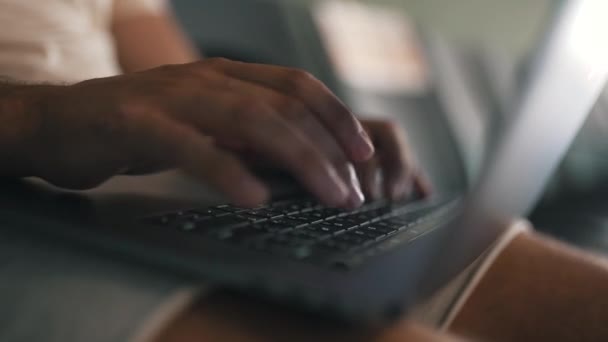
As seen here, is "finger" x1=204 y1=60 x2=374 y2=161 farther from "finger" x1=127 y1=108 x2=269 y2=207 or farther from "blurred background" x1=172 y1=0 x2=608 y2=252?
"blurred background" x1=172 y1=0 x2=608 y2=252

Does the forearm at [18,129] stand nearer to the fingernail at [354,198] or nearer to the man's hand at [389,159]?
the fingernail at [354,198]

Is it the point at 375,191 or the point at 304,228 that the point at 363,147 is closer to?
the point at 304,228

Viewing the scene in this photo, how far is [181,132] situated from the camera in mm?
299

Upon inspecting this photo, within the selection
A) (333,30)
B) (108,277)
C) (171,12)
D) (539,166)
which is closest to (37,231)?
(108,277)

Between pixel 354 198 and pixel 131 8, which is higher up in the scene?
pixel 131 8

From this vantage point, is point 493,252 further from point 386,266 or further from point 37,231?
point 37,231

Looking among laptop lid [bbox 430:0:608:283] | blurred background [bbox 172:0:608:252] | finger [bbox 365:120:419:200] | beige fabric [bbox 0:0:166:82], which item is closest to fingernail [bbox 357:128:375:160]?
laptop lid [bbox 430:0:608:283]

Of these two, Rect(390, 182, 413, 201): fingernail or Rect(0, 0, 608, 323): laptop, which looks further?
Rect(390, 182, 413, 201): fingernail

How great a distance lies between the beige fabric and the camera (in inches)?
22.7

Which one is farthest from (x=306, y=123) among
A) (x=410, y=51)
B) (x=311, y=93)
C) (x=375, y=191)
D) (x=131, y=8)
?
(x=410, y=51)

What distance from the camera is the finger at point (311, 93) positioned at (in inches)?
14.6

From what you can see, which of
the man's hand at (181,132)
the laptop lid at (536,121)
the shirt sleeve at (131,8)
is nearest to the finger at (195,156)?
the man's hand at (181,132)

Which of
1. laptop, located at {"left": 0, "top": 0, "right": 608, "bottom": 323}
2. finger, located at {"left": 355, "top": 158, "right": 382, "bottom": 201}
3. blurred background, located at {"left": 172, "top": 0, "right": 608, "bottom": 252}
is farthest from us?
blurred background, located at {"left": 172, "top": 0, "right": 608, "bottom": 252}

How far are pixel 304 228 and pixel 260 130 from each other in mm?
71
